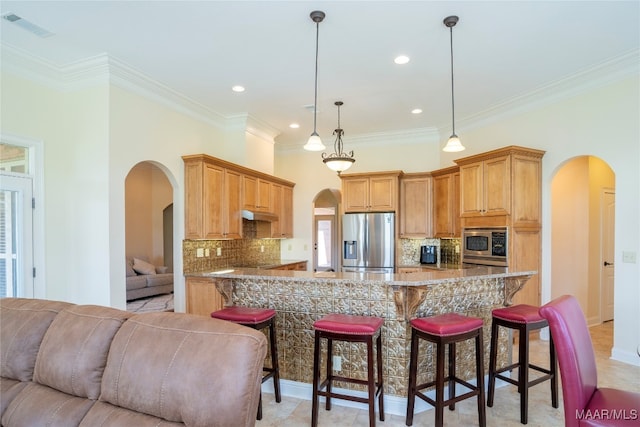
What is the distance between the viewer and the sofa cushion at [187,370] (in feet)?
4.21

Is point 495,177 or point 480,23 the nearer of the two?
point 480,23

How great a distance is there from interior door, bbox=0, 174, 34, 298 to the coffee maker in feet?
17.0

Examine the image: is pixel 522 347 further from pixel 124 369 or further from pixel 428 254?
pixel 428 254

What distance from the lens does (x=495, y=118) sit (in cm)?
521

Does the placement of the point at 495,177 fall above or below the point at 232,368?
above

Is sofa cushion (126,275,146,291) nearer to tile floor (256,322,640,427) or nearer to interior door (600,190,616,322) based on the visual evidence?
tile floor (256,322,640,427)

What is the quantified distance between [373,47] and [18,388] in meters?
3.53

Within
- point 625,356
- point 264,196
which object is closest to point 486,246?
point 625,356

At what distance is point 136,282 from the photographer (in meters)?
6.63

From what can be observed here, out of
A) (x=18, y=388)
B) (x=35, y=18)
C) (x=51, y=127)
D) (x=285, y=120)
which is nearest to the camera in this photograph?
(x=18, y=388)

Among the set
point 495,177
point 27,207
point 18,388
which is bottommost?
point 18,388

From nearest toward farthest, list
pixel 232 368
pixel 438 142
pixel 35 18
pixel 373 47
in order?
pixel 232 368 → pixel 35 18 → pixel 373 47 → pixel 438 142

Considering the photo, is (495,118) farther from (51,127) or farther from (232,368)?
(51,127)

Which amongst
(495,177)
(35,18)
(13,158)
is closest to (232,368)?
(35,18)
